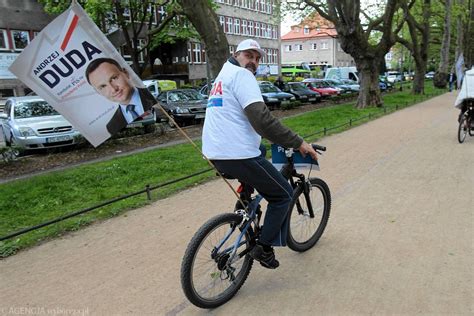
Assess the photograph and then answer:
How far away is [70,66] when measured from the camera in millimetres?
3920

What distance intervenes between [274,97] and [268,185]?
21290mm

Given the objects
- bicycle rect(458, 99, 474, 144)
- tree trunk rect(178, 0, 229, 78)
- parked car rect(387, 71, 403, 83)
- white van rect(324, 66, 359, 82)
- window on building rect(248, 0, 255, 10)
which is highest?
window on building rect(248, 0, 255, 10)

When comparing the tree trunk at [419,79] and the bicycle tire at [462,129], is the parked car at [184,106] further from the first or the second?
the tree trunk at [419,79]

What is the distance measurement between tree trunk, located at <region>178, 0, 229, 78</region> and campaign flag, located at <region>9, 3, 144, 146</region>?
20.6 feet

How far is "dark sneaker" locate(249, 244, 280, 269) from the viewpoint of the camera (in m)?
3.69

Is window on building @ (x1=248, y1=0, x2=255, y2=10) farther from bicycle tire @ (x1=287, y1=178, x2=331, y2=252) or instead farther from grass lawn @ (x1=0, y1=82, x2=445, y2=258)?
bicycle tire @ (x1=287, y1=178, x2=331, y2=252)

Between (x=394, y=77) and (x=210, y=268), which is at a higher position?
(x=394, y=77)

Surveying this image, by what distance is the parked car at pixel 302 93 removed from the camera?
88.6 feet

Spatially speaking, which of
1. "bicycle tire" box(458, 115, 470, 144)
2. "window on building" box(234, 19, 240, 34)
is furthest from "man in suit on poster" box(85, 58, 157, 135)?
"window on building" box(234, 19, 240, 34)

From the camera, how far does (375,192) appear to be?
6.50m

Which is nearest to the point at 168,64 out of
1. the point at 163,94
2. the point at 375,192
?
the point at 163,94

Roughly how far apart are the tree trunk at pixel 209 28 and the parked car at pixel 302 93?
55.7ft

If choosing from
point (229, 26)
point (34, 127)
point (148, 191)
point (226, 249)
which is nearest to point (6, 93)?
point (34, 127)

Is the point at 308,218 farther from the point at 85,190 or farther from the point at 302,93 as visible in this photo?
the point at 302,93
